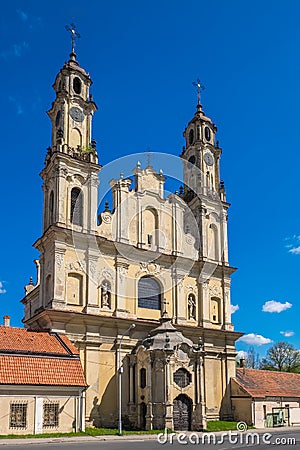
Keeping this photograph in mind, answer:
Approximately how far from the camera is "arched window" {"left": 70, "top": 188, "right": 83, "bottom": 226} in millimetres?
43384

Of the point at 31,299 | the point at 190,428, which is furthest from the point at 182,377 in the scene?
the point at 31,299

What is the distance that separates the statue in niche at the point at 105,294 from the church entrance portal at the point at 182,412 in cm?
899

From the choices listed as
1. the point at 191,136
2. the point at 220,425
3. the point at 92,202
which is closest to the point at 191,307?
the point at 220,425

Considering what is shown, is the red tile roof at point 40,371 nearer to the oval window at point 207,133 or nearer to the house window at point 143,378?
the house window at point 143,378

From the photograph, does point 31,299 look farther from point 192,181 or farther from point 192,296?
point 192,181

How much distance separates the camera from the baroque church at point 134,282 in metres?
39.6

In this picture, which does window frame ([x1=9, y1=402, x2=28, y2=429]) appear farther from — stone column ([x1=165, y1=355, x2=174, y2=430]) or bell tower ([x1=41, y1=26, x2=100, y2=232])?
bell tower ([x1=41, y1=26, x2=100, y2=232])

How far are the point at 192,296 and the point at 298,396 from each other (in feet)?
43.0

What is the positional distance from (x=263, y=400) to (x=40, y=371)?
20673 millimetres

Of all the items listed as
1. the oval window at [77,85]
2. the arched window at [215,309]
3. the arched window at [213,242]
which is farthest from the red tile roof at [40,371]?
the oval window at [77,85]

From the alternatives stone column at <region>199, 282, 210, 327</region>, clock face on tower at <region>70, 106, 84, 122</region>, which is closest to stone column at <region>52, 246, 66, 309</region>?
clock face on tower at <region>70, 106, 84, 122</region>

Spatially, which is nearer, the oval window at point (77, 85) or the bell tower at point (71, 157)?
the bell tower at point (71, 157)

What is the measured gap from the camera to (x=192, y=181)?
5384 centimetres

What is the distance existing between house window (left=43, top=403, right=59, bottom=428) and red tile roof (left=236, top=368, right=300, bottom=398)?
18.5 metres
